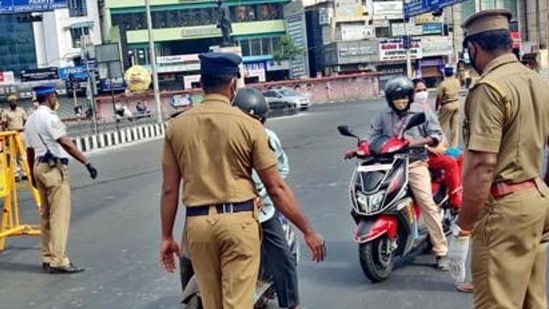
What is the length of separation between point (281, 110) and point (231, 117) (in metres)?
34.7

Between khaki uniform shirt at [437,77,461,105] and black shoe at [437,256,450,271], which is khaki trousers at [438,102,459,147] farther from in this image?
black shoe at [437,256,450,271]

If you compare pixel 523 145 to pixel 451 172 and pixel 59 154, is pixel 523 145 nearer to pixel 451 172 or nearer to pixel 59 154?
pixel 451 172

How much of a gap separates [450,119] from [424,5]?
1441cm

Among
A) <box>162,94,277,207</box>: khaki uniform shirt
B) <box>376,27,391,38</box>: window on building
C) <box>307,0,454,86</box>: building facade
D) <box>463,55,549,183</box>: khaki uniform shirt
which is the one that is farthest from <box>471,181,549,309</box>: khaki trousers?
<box>376,27,391,38</box>: window on building

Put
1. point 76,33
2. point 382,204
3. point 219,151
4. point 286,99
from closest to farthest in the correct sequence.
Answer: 1. point 219,151
2. point 382,204
3. point 286,99
4. point 76,33

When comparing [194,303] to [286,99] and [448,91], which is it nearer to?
[448,91]

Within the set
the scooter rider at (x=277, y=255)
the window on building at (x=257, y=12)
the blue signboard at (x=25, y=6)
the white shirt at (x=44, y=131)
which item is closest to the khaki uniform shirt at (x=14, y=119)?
the blue signboard at (x=25, y=6)

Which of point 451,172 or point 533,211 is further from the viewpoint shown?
point 451,172

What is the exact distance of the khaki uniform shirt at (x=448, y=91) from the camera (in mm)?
13336

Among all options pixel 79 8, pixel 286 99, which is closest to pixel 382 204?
pixel 286 99

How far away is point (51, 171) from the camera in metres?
7.11

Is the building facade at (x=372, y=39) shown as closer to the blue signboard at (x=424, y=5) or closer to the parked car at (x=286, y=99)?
the parked car at (x=286, y=99)

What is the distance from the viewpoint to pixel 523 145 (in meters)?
3.47

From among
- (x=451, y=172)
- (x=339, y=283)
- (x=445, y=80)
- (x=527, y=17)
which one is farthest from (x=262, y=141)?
(x=527, y=17)
